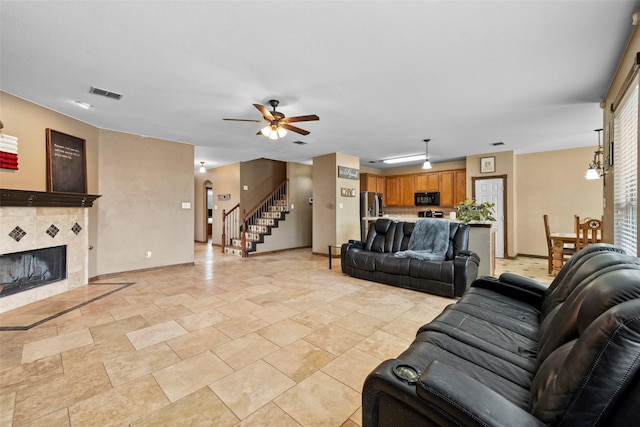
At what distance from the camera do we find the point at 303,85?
10.3ft

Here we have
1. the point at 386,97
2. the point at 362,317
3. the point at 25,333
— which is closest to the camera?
the point at 25,333

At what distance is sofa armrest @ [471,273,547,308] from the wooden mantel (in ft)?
17.6

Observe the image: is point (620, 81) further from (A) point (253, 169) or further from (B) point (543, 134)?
(A) point (253, 169)

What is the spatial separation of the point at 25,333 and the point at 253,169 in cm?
643

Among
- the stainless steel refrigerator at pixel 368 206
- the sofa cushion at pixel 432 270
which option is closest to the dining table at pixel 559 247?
the sofa cushion at pixel 432 270

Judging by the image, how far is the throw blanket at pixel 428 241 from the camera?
4203 millimetres

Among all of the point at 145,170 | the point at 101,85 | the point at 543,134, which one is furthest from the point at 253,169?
the point at 543,134

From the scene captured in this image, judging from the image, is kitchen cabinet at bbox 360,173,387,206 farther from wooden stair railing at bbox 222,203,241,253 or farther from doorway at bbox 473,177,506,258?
wooden stair railing at bbox 222,203,241,253

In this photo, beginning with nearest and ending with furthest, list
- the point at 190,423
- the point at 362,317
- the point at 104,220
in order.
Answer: the point at 190,423, the point at 362,317, the point at 104,220

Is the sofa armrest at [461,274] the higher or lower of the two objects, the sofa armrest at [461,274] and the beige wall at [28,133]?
the lower

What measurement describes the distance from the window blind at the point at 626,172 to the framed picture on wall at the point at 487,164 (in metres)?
3.91

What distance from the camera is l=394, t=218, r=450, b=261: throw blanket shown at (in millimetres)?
4203

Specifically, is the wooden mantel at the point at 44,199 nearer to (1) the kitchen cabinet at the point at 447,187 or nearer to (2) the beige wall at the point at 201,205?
(2) the beige wall at the point at 201,205

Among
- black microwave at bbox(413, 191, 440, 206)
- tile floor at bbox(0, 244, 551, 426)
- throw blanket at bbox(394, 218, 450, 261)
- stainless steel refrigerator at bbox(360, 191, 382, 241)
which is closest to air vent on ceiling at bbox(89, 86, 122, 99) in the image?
tile floor at bbox(0, 244, 551, 426)
